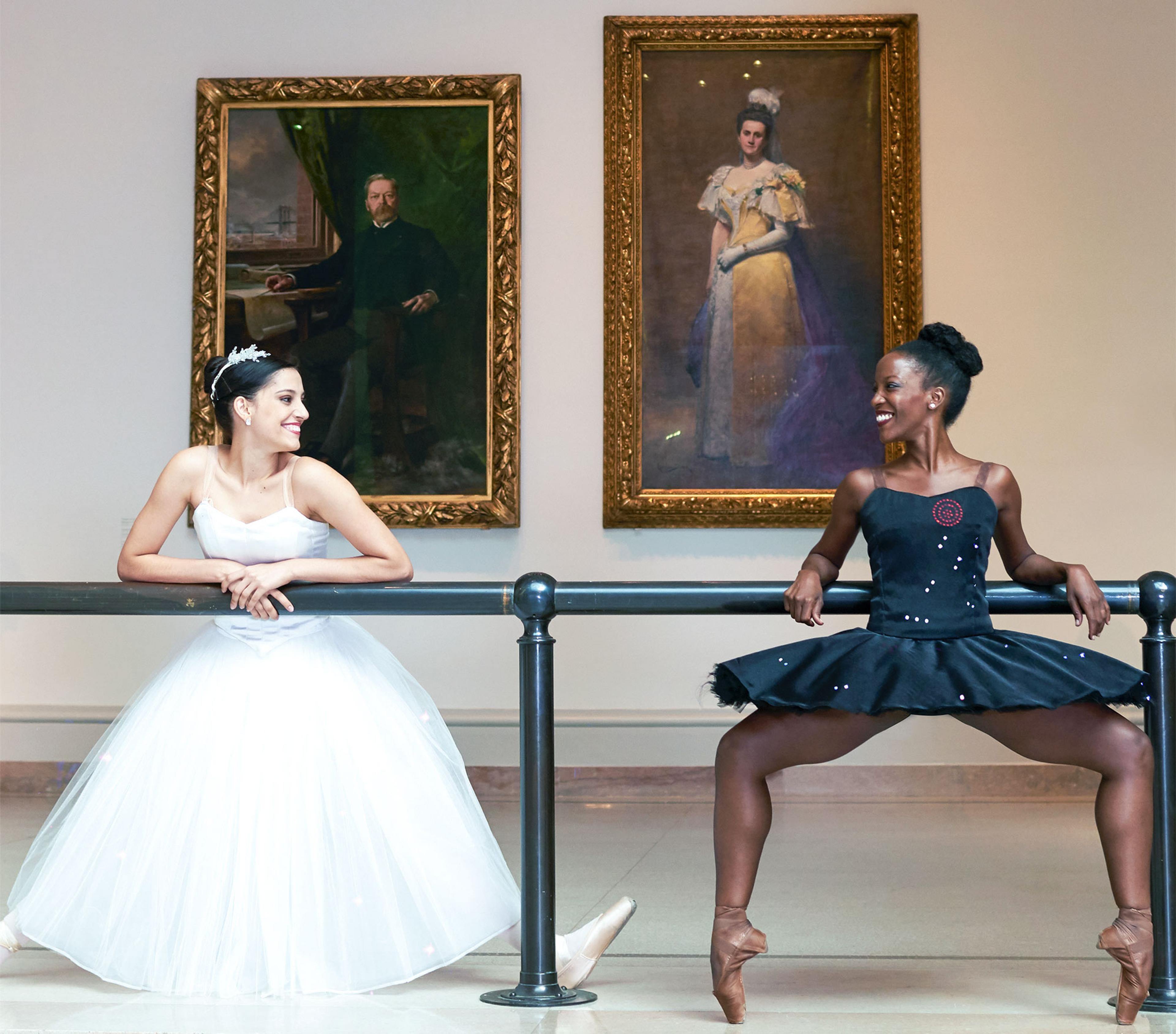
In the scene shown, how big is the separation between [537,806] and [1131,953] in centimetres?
110

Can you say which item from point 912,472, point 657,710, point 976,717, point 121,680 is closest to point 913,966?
point 976,717

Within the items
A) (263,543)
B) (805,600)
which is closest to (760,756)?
(805,600)

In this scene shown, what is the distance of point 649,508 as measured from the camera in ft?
18.5

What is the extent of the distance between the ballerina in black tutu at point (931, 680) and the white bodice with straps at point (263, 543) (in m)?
1.01

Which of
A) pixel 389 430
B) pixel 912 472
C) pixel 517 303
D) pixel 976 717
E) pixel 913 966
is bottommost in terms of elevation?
pixel 913 966

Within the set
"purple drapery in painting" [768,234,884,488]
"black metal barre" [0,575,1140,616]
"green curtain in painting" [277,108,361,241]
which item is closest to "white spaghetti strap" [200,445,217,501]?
"black metal barre" [0,575,1140,616]

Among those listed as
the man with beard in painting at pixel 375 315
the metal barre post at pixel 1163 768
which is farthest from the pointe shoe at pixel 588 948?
the man with beard in painting at pixel 375 315

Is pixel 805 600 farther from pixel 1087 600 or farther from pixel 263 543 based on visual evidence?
pixel 263 543

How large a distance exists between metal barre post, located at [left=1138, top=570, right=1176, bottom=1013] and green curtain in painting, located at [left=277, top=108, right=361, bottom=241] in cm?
424

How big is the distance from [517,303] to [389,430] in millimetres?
808

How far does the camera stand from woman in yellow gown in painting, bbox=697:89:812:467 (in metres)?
5.63

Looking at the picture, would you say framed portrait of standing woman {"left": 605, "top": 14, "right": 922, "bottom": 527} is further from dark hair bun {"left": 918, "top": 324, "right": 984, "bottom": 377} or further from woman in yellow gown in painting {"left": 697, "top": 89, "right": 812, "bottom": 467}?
dark hair bun {"left": 918, "top": 324, "right": 984, "bottom": 377}

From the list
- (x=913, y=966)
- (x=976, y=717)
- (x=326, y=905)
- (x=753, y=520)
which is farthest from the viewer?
(x=753, y=520)

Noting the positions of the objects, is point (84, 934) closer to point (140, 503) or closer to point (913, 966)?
point (913, 966)
